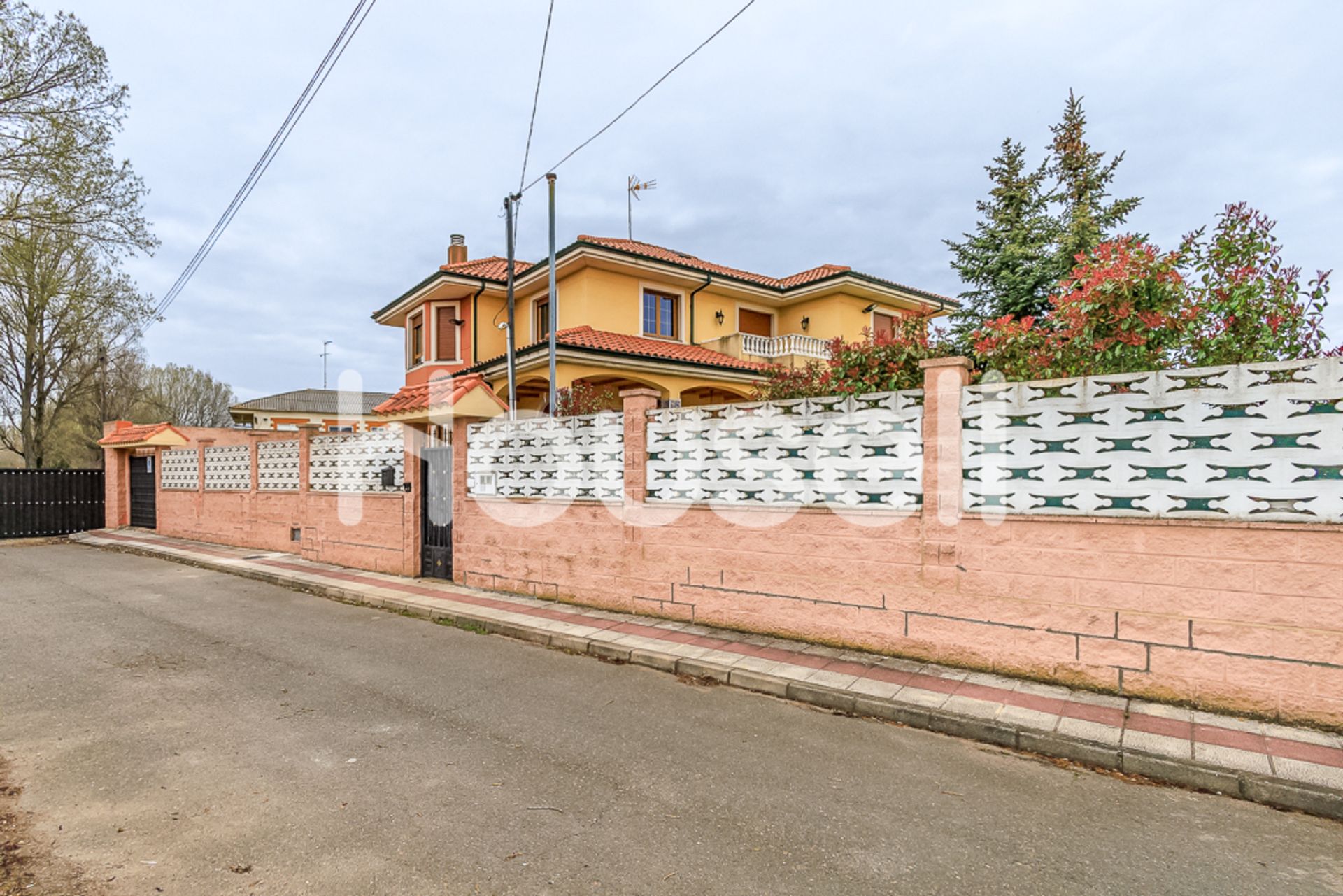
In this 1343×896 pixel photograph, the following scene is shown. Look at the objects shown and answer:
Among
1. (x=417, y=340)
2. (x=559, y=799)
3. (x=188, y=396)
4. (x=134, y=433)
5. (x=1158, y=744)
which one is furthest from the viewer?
(x=188, y=396)

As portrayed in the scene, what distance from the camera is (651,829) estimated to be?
9.87ft

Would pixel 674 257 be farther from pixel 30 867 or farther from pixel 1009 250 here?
pixel 30 867

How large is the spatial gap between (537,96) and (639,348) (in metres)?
7.06

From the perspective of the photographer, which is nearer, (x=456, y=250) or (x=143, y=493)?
(x=143, y=493)

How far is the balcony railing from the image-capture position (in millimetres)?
17859

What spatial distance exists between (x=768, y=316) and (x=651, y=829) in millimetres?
18317

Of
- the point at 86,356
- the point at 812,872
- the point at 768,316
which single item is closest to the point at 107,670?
the point at 812,872

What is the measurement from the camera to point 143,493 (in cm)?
1741

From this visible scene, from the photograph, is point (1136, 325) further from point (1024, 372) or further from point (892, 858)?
Result: point (892, 858)

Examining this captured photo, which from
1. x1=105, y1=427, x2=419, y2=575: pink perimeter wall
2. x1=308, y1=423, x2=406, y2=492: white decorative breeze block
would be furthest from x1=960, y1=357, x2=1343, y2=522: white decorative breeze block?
x1=308, y1=423, x2=406, y2=492: white decorative breeze block

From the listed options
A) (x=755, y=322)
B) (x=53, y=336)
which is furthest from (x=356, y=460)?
(x=53, y=336)

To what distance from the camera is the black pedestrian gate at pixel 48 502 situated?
16.7m

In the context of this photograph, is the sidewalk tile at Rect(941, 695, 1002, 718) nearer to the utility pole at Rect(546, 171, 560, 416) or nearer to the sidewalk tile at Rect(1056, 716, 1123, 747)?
the sidewalk tile at Rect(1056, 716, 1123, 747)

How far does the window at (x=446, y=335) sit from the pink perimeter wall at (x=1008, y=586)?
1263 cm
